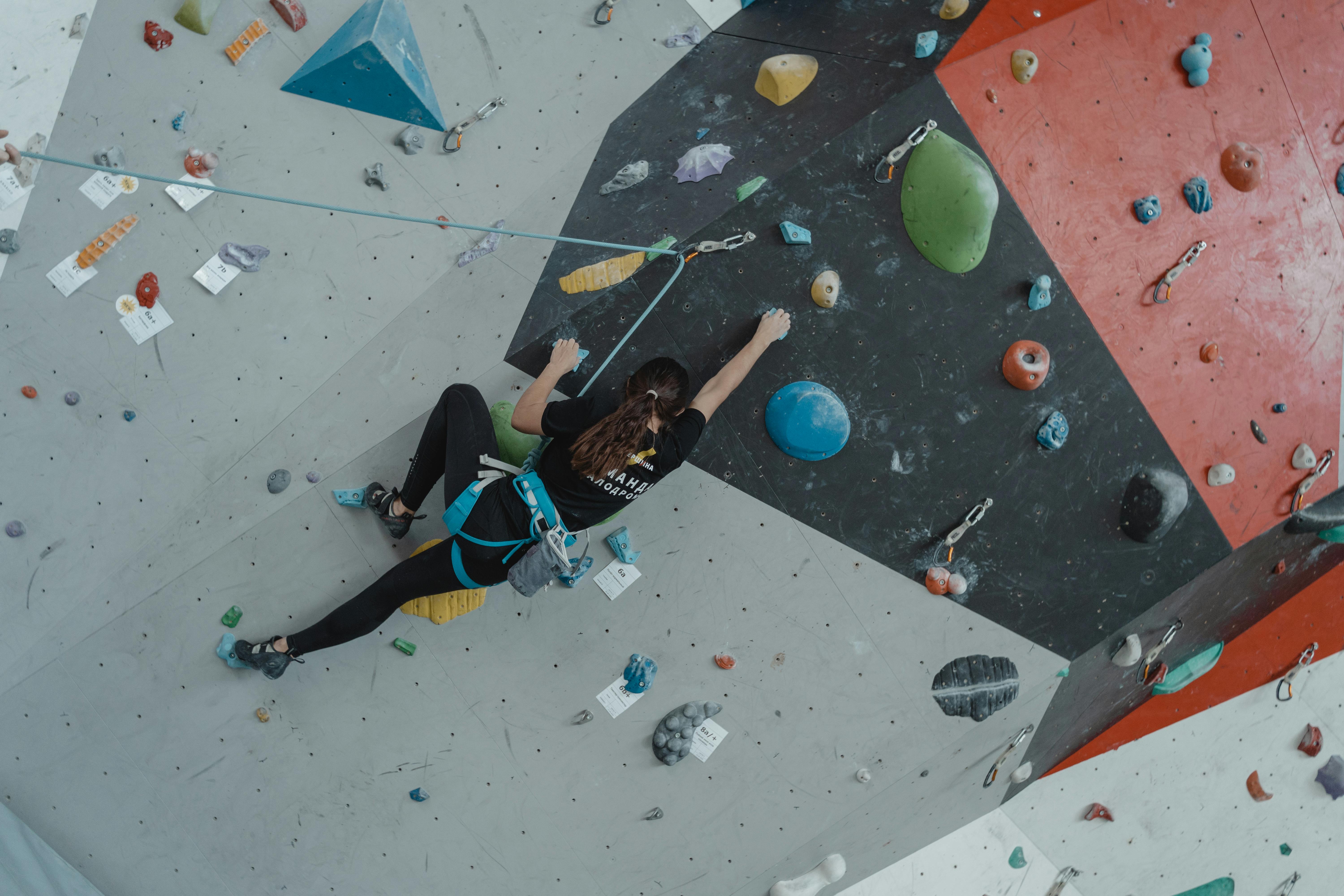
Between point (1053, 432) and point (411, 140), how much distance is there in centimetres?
215

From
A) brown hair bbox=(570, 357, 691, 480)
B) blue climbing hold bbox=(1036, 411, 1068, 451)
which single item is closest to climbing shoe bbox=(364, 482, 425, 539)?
brown hair bbox=(570, 357, 691, 480)

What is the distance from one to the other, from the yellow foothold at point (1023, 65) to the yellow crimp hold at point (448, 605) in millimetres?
2237

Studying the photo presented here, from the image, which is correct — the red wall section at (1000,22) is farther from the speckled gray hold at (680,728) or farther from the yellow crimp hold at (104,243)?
the yellow crimp hold at (104,243)

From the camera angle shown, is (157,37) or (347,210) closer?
(347,210)

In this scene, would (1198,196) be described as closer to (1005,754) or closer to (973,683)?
(973,683)

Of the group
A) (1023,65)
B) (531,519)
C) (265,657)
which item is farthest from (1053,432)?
(265,657)

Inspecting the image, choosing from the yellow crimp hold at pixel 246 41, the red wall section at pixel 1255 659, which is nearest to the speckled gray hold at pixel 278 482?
the yellow crimp hold at pixel 246 41

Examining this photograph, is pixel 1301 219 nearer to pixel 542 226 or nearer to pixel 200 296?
pixel 542 226

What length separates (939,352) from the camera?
238 cm

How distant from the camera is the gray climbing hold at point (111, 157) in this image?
98.0 inches

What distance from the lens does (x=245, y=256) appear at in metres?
2.49

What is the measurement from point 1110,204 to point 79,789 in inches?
145

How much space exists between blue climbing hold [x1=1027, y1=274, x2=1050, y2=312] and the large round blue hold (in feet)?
2.11

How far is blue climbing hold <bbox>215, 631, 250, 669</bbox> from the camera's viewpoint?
246 centimetres
